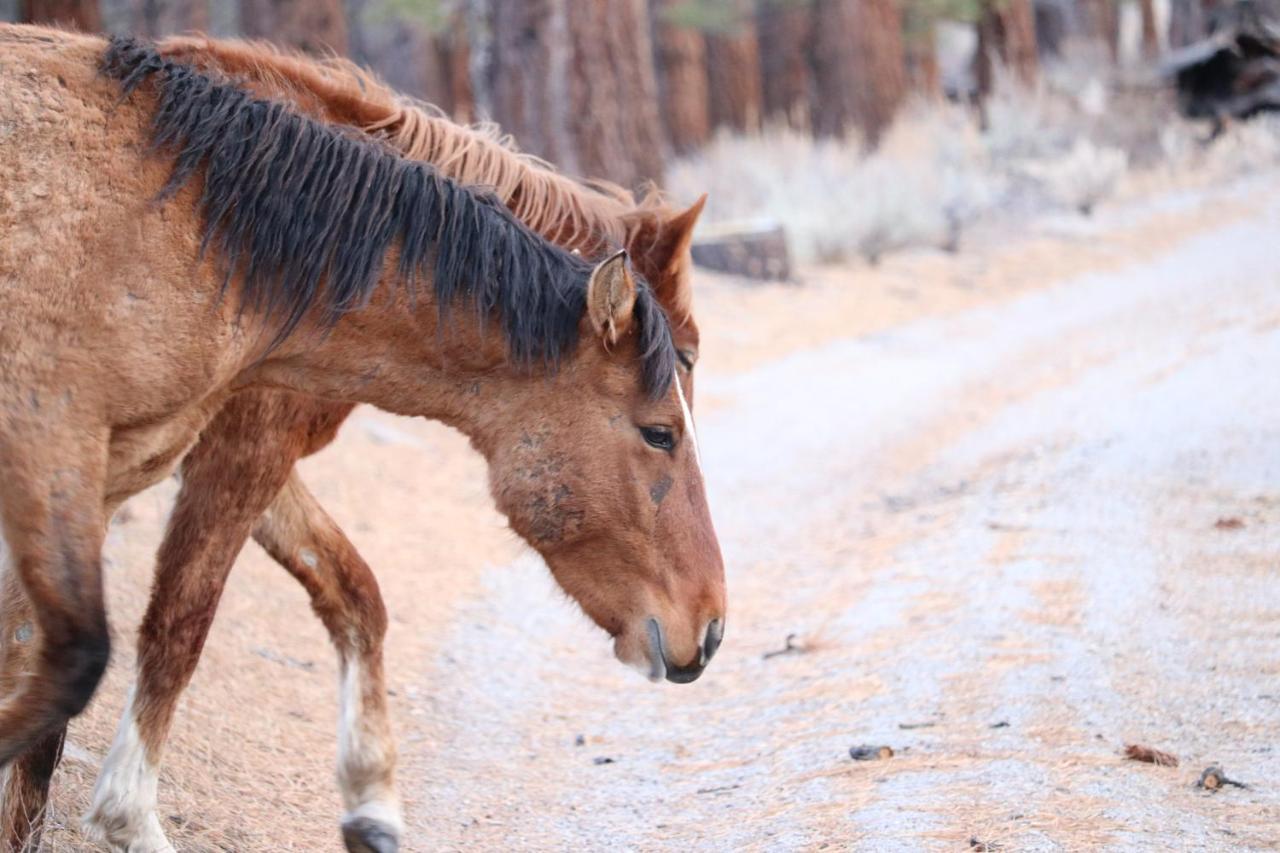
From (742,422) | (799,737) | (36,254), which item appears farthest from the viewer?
(742,422)

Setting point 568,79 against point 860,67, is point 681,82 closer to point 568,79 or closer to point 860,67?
point 860,67

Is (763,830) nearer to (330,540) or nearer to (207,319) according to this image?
(330,540)

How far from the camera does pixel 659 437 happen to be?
336cm

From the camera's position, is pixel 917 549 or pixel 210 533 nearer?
pixel 210 533

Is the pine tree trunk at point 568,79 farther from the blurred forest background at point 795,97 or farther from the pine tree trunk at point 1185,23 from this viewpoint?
the pine tree trunk at point 1185,23

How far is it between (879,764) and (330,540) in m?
1.77

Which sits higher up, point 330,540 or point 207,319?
point 207,319

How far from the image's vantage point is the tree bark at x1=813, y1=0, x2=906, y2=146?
18078 mm

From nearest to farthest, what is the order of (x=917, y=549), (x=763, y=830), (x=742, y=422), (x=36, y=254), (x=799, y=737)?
(x=36, y=254) → (x=763, y=830) → (x=799, y=737) → (x=917, y=549) → (x=742, y=422)

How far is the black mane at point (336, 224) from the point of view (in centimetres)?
311

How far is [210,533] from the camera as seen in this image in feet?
12.0

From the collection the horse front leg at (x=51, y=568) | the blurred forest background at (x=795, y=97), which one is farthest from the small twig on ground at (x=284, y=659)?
the blurred forest background at (x=795, y=97)

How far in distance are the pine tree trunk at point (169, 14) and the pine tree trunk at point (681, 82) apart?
702 cm

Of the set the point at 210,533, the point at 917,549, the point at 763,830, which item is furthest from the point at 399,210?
the point at 917,549
